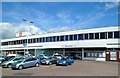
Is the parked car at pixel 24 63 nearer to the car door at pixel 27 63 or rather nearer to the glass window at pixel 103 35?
the car door at pixel 27 63

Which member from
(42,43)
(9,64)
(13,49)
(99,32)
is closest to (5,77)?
(9,64)

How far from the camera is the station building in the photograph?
46.2m

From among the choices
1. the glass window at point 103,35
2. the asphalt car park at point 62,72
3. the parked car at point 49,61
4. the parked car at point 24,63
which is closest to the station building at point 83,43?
the glass window at point 103,35

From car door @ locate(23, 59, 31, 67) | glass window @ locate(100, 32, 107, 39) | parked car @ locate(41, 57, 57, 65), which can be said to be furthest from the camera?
glass window @ locate(100, 32, 107, 39)

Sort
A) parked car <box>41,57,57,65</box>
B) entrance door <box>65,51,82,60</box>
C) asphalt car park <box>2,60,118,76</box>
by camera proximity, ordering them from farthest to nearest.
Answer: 1. entrance door <box>65,51,82,60</box>
2. parked car <box>41,57,57,65</box>
3. asphalt car park <box>2,60,118,76</box>

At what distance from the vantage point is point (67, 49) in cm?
5597

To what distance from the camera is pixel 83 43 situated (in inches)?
2008

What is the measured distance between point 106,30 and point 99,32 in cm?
192

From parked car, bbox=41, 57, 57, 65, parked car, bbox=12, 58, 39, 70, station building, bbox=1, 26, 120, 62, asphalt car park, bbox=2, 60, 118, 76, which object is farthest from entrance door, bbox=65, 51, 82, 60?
asphalt car park, bbox=2, 60, 118, 76

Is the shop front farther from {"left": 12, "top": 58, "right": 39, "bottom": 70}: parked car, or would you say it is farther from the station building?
{"left": 12, "top": 58, "right": 39, "bottom": 70}: parked car

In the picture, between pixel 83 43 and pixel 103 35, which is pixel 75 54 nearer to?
pixel 83 43

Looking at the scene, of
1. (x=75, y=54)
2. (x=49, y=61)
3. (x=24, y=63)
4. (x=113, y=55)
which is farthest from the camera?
(x=75, y=54)

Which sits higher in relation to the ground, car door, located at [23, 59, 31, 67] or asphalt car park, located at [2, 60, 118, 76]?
car door, located at [23, 59, 31, 67]

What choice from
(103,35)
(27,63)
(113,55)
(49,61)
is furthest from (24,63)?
(103,35)
